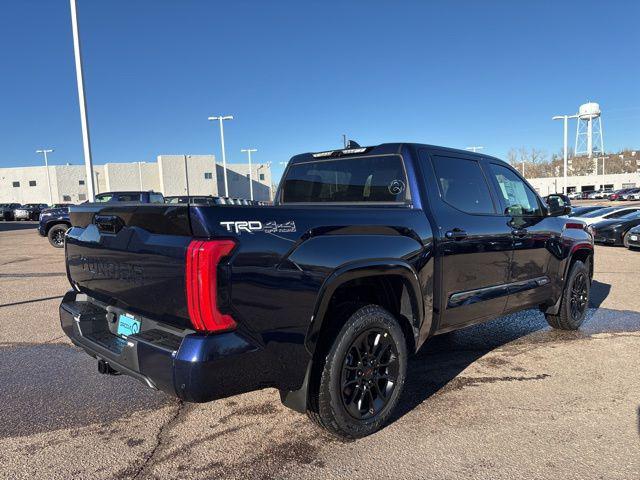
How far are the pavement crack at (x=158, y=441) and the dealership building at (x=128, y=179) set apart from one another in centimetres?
5896

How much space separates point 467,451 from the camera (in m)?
2.96

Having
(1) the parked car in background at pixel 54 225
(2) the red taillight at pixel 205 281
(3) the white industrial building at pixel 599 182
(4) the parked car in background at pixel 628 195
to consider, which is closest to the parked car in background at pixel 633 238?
(2) the red taillight at pixel 205 281

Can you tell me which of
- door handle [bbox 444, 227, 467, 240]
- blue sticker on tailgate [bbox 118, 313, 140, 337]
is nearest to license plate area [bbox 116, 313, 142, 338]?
blue sticker on tailgate [bbox 118, 313, 140, 337]

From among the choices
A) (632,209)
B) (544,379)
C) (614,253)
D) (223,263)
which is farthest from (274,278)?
(632,209)

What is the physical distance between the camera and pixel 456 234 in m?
3.67

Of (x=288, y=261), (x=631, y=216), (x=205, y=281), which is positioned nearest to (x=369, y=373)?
(x=288, y=261)

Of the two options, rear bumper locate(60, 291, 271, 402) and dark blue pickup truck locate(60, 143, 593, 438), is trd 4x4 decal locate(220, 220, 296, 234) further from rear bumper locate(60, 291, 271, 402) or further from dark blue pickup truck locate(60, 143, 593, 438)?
rear bumper locate(60, 291, 271, 402)

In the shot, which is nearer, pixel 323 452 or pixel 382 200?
pixel 323 452

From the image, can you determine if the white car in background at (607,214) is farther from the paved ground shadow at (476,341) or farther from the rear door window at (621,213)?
the paved ground shadow at (476,341)

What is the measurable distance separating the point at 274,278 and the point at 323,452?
1229 millimetres

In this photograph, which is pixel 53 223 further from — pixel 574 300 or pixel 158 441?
pixel 574 300

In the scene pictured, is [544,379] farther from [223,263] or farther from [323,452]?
[223,263]

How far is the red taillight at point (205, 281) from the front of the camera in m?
2.32

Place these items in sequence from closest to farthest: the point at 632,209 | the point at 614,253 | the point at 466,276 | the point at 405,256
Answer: the point at 405,256 → the point at 466,276 → the point at 614,253 → the point at 632,209
